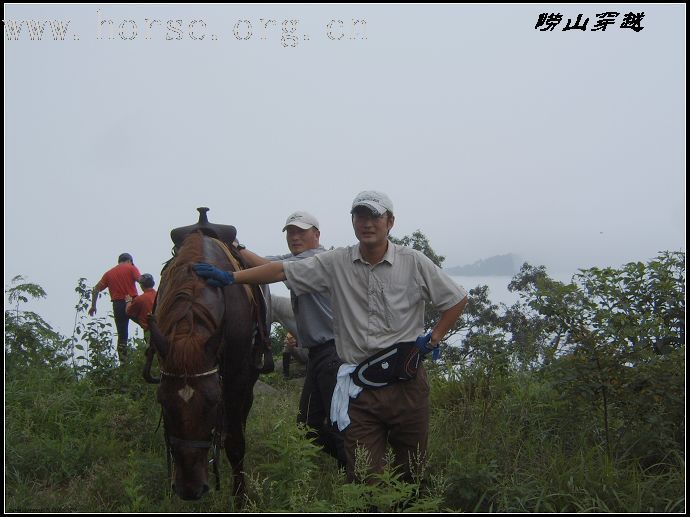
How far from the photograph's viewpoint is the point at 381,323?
147 inches

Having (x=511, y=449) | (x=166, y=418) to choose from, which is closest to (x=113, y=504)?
(x=166, y=418)

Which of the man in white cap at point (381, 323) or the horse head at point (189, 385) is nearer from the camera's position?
the horse head at point (189, 385)

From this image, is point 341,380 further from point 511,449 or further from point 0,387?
point 0,387

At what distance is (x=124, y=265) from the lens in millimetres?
9367

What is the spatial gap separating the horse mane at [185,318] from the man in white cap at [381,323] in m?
0.14

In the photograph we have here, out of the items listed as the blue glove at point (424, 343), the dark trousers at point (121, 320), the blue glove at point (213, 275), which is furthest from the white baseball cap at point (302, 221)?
the dark trousers at point (121, 320)

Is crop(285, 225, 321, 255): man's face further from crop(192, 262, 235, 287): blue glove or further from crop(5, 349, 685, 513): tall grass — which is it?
crop(5, 349, 685, 513): tall grass

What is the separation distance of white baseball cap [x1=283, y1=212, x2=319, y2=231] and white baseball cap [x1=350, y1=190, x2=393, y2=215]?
3.86ft

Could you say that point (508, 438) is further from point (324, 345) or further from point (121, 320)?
point (121, 320)

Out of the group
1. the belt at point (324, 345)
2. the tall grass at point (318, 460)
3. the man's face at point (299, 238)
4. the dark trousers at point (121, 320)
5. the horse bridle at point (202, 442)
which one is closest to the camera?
the horse bridle at point (202, 442)

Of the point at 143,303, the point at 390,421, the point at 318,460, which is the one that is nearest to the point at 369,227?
the point at 390,421

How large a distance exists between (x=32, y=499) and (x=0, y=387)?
1518 millimetres

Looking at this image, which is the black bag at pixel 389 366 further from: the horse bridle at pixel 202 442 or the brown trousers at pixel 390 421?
the horse bridle at pixel 202 442

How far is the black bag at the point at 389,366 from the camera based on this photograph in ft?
12.1
